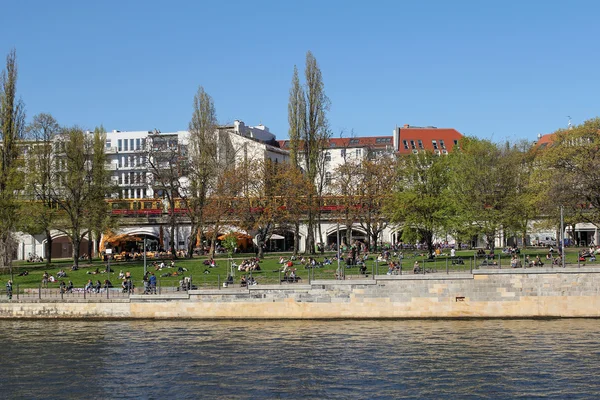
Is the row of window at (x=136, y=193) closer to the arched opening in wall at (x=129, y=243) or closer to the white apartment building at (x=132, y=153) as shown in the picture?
the white apartment building at (x=132, y=153)

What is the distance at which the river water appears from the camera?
31.0 metres

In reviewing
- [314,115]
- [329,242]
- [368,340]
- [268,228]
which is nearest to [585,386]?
[368,340]

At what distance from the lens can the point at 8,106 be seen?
6762cm

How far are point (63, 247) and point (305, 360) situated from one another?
6632cm

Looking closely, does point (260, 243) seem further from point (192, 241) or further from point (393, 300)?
point (393, 300)

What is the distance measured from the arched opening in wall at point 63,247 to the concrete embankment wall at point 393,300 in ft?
154

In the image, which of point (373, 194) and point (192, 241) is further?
point (373, 194)

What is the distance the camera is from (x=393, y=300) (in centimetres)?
4762

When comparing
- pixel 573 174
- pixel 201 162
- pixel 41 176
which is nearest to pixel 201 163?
pixel 201 162

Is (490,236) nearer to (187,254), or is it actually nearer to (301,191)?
(301,191)

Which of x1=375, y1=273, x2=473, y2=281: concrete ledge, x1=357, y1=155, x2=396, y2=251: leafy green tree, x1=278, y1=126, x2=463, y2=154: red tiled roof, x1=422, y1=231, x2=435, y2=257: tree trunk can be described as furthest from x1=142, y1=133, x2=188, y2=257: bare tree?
x1=278, y1=126, x2=463, y2=154: red tiled roof

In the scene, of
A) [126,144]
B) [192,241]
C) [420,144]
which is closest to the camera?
[192,241]

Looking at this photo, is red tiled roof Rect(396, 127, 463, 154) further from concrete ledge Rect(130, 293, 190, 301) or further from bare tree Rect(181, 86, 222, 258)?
concrete ledge Rect(130, 293, 190, 301)

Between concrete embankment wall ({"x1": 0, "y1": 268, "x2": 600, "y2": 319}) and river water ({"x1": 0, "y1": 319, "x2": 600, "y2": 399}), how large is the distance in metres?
1.13
